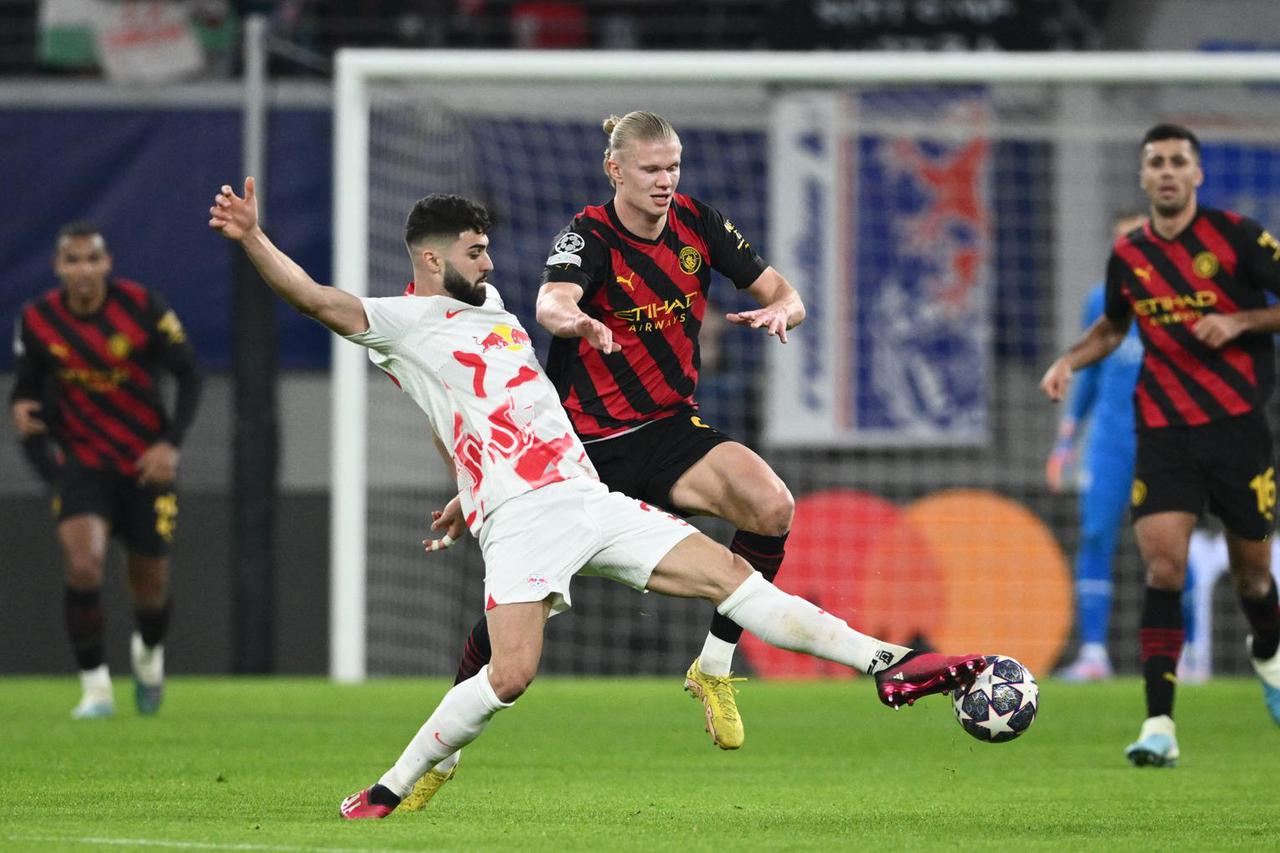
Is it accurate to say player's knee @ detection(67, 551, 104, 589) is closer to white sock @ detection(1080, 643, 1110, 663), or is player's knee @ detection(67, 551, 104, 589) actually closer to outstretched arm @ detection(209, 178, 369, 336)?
outstretched arm @ detection(209, 178, 369, 336)

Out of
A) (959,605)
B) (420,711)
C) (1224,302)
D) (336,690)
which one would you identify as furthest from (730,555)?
(959,605)

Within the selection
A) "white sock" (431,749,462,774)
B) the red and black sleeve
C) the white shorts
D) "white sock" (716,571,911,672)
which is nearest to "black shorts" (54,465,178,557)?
the red and black sleeve

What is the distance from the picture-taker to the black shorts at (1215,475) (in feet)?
23.6

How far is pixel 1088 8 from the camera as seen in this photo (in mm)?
13961

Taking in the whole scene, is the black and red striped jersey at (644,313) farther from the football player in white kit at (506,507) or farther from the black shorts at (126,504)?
the black shorts at (126,504)

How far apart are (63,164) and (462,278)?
329 inches

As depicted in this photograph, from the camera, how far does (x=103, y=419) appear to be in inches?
373

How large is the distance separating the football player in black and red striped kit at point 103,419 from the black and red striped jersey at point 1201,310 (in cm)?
→ 429

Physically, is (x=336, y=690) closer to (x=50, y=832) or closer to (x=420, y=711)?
(x=420, y=711)

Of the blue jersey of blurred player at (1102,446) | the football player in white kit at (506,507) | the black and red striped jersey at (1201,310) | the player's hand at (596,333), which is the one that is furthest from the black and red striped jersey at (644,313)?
the blue jersey of blurred player at (1102,446)

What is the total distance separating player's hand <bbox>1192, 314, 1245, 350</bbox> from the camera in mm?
7043

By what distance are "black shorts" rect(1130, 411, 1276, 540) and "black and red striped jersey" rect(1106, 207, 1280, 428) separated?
0.05 metres

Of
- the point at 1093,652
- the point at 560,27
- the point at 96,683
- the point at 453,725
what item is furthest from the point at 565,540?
the point at 560,27

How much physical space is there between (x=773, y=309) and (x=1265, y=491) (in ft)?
7.54
